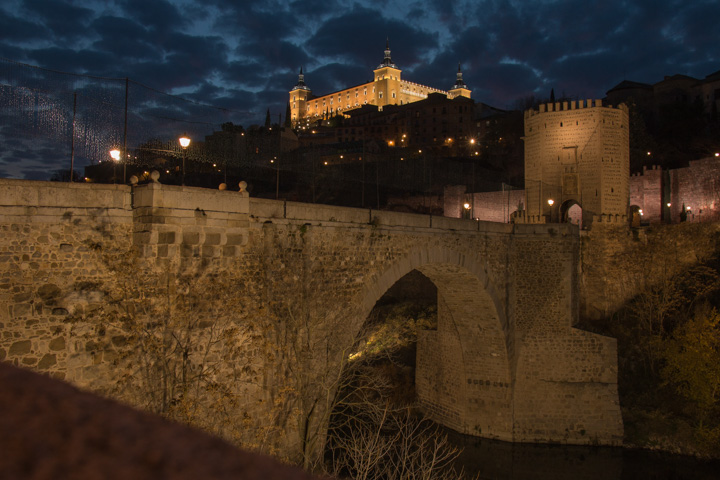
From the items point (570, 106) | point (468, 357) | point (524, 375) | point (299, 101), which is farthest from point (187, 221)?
point (299, 101)

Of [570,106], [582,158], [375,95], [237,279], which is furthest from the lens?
[375,95]

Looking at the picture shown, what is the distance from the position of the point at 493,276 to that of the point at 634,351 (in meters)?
8.52

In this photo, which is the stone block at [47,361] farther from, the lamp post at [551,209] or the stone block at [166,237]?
the lamp post at [551,209]

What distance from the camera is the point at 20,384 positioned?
1137mm

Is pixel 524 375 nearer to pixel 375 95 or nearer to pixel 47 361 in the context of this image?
pixel 47 361

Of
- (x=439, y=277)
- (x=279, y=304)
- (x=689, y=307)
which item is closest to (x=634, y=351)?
(x=689, y=307)

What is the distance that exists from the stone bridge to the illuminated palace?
106611 mm

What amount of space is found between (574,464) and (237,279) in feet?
50.0

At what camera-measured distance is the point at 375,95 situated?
124250mm

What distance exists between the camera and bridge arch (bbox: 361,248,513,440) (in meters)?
17.8

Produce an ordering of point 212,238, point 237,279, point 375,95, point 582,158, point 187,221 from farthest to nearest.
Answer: point 375,95, point 582,158, point 237,279, point 212,238, point 187,221

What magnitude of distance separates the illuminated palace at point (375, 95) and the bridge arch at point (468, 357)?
104 metres

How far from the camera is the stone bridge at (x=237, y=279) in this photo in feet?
23.2

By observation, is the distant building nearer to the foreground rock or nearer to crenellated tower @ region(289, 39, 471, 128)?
the foreground rock
